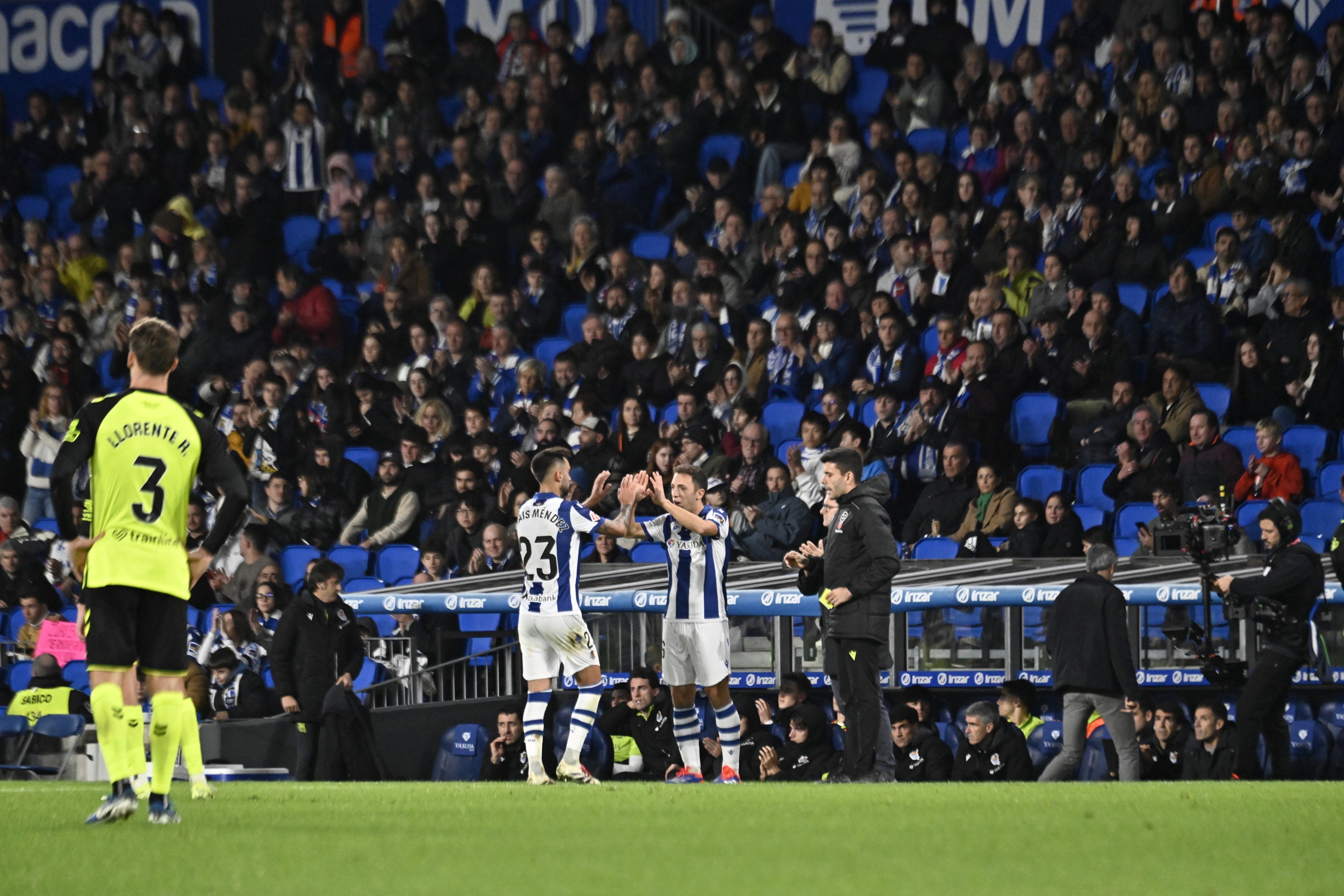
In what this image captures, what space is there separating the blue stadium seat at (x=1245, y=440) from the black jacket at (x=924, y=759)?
388 cm

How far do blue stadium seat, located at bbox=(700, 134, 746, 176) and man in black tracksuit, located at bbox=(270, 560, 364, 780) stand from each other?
7.84 meters

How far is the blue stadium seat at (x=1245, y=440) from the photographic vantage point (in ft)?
48.0

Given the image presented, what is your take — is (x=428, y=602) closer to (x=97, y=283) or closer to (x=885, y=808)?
(x=885, y=808)

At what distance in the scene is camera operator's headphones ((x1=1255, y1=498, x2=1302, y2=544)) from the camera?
11.6m

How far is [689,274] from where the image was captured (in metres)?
18.4

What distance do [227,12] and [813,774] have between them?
52.1ft

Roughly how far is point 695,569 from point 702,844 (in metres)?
5.47

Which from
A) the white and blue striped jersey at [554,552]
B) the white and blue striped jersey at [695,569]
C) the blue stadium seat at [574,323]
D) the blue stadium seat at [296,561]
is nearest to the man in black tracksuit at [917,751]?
the white and blue striped jersey at [695,569]

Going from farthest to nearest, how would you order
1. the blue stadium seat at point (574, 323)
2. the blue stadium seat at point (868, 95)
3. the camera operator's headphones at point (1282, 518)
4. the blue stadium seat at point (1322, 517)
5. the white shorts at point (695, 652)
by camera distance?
1. the blue stadium seat at point (868, 95)
2. the blue stadium seat at point (574, 323)
3. the blue stadium seat at point (1322, 517)
4. the white shorts at point (695, 652)
5. the camera operator's headphones at point (1282, 518)

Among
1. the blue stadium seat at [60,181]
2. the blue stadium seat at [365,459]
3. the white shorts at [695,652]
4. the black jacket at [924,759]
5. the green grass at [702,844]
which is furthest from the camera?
the blue stadium seat at [60,181]

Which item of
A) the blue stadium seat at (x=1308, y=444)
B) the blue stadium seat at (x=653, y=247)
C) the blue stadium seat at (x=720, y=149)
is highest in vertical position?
the blue stadium seat at (x=720, y=149)

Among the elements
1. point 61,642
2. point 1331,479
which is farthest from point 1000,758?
point 61,642

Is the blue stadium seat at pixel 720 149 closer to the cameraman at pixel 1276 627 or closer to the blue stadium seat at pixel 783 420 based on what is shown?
the blue stadium seat at pixel 783 420

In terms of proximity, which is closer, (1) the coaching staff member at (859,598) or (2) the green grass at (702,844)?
(2) the green grass at (702,844)
